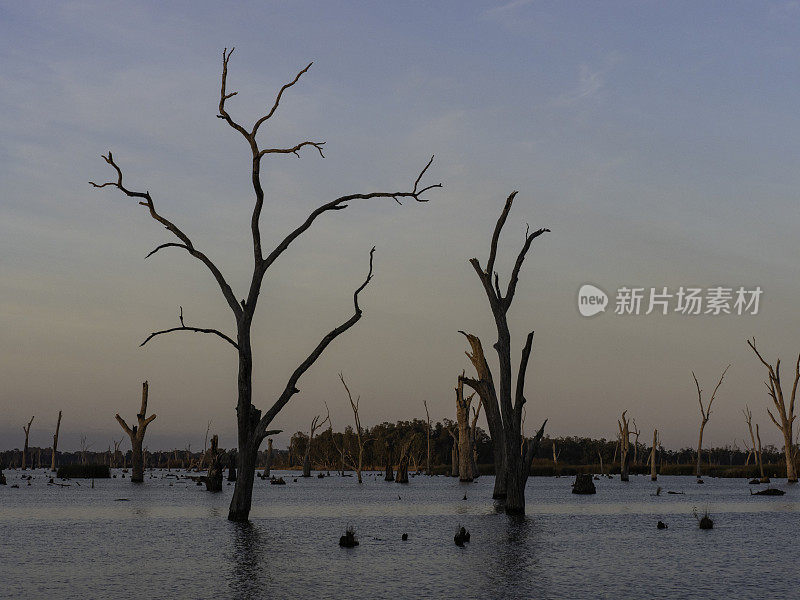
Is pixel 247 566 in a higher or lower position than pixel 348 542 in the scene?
lower

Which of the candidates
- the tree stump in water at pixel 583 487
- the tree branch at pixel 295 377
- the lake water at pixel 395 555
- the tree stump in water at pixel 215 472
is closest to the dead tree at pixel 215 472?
the tree stump in water at pixel 215 472

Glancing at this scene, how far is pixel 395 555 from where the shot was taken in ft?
69.9

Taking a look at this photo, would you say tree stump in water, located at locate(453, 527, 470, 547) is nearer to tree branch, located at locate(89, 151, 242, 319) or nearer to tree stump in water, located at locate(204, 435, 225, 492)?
tree branch, located at locate(89, 151, 242, 319)

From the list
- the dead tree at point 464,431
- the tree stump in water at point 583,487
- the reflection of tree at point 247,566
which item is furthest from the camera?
the dead tree at point 464,431

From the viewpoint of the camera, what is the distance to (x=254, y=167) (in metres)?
28.0

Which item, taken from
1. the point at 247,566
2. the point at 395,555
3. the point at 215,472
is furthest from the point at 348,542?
the point at 215,472

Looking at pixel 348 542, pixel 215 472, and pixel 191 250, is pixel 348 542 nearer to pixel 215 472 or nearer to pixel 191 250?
pixel 191 250

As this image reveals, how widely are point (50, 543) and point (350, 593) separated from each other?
492 inches

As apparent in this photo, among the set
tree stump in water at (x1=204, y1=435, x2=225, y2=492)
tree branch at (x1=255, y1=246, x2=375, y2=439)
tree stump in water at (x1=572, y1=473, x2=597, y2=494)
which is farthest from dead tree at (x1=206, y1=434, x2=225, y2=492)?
tree branch at (x1=255, y1=246, x2=375, y2=439)

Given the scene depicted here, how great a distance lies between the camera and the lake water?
15.9m

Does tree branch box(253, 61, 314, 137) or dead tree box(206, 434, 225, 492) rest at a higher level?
tree branch box(253, 61, 314, 137)

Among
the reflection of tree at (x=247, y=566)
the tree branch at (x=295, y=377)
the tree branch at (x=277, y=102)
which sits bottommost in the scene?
the reflection of tree at (x=247, y=566)

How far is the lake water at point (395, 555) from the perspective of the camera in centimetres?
1593

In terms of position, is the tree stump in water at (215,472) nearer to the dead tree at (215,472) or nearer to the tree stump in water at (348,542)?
the dead tree at (215,472)
